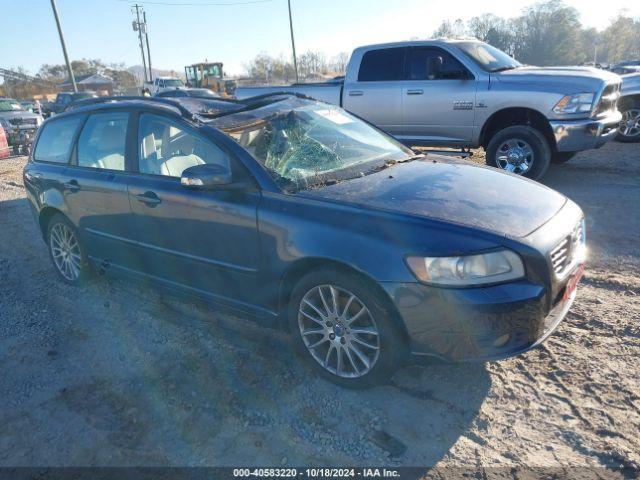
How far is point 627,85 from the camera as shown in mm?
9164

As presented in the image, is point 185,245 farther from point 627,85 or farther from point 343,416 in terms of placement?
point 627,85

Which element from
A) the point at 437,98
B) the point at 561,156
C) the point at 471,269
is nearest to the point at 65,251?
the point at 471,269

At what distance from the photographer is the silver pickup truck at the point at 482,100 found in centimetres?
657

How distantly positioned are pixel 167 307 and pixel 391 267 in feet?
7.87

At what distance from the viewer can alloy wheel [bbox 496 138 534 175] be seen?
6.95 metres

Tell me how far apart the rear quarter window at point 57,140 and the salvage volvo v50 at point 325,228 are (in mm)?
62

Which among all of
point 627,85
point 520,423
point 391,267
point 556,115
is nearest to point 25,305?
point 391,267

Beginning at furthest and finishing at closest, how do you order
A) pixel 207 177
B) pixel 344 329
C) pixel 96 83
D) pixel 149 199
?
pixel 96 83 < pixel 149 199 < pixel 207 177 < pixel 344 329

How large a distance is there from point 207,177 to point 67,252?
8.35 feet

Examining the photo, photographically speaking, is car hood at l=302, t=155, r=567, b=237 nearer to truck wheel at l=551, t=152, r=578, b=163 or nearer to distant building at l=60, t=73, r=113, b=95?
truck wheel at l=551, t=152, r=578, b=163

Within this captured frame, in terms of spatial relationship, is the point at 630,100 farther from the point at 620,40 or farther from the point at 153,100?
the point at 620,40

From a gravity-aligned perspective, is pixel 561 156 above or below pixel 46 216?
below

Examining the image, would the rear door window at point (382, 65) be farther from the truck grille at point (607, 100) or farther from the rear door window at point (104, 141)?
A: the rear door window at point (104, 141)

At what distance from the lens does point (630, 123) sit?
31.3 feet
